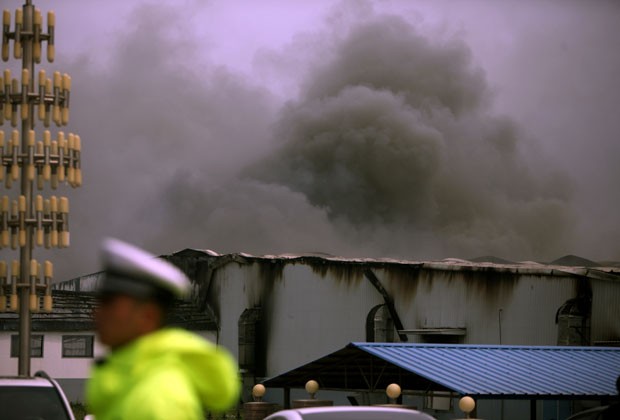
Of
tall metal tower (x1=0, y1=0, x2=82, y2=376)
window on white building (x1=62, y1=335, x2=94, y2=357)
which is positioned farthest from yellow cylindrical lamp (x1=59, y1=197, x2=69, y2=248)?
window on white building (x1=62, y1=335, x2=94, y2=357)

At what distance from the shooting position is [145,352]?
3.36 metres

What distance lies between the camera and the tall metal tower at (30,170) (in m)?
22.6

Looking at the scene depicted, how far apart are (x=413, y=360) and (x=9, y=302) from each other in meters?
7.45

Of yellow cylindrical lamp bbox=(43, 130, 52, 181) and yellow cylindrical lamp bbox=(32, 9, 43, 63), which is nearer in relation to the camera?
yellow cylindrical lamp bbox=(43, 130, 52, 181)

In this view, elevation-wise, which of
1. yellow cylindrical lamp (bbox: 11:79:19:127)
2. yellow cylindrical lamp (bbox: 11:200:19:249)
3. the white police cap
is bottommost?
the white police cap

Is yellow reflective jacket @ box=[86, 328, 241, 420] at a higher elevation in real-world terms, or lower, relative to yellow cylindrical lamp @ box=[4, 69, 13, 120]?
lower

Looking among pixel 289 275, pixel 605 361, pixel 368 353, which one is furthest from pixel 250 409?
pixel 289 275

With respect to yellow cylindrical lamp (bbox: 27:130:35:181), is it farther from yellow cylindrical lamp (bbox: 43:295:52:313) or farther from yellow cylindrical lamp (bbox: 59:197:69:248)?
yellow cylindrical lamp (bbox: 43:295:52:313)

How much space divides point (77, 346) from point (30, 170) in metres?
33.9

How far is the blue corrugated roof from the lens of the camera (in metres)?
21.1

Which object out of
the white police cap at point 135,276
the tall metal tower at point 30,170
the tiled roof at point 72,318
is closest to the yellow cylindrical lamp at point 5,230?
the tall metal tower at point 30,170

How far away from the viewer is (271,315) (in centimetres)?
4428

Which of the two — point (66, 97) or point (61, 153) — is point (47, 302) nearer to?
point (61, 153)

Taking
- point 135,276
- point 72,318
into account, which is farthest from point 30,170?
point 72,318
